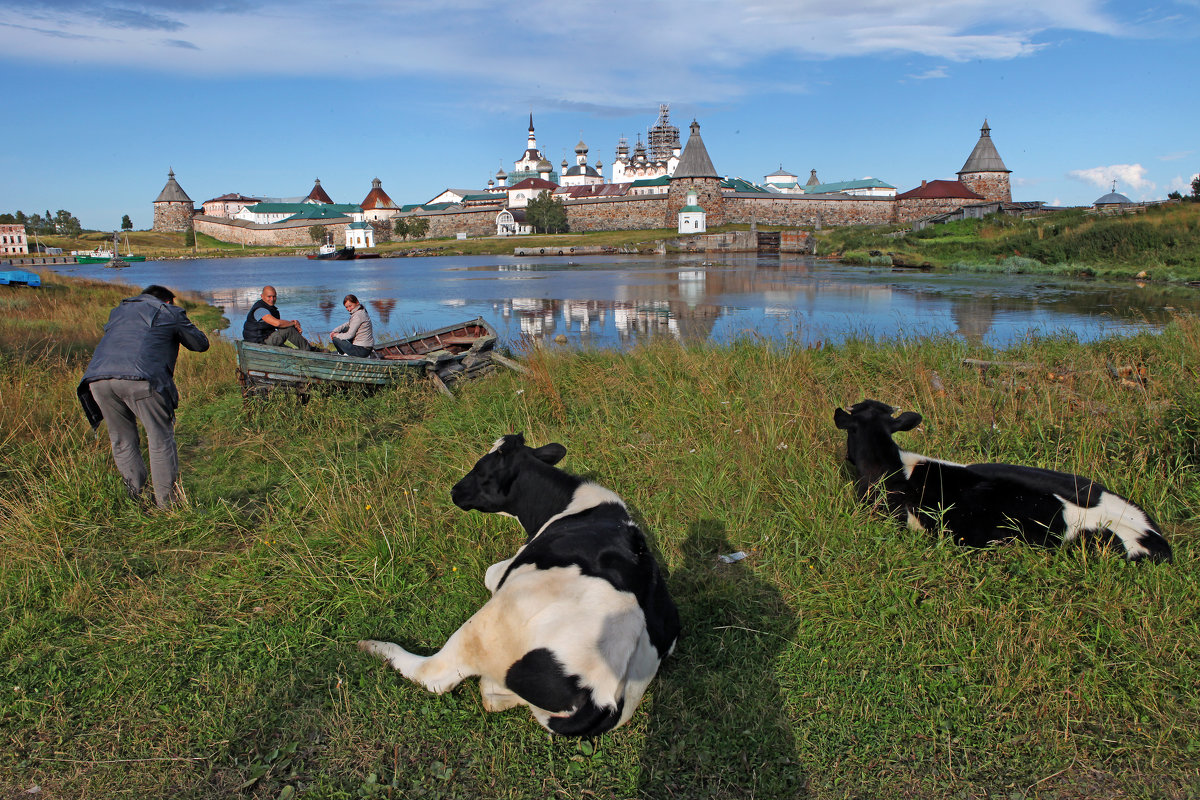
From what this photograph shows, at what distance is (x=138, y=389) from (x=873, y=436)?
5117mm

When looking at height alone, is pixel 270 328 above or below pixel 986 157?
below

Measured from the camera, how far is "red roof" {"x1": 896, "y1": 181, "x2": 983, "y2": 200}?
8275 cm

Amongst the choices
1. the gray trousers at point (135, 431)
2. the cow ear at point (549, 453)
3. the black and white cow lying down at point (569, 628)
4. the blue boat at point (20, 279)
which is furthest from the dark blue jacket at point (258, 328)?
the blue boat at point (20, 279)

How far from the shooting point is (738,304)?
86.0 feet

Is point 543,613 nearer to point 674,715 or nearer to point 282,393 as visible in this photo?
point 674,715

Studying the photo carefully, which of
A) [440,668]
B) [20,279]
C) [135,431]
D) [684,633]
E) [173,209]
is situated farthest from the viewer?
[173,209]

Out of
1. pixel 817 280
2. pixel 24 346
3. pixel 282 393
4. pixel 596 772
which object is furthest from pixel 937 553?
pixel 817 280

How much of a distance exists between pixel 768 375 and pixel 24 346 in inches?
479

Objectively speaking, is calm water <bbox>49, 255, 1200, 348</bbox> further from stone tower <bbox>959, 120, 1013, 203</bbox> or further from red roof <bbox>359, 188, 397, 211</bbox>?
red roof <bbox>359, 188, 397, 211</bbox>

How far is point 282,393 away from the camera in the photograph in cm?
893

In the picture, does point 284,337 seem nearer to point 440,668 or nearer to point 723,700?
point 440,668

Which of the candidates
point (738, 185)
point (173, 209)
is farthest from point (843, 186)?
point (173, 209)

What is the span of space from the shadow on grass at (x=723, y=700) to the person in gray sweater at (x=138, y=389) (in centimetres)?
387

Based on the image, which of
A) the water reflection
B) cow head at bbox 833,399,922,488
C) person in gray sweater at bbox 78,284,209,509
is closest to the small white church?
the water reflection
